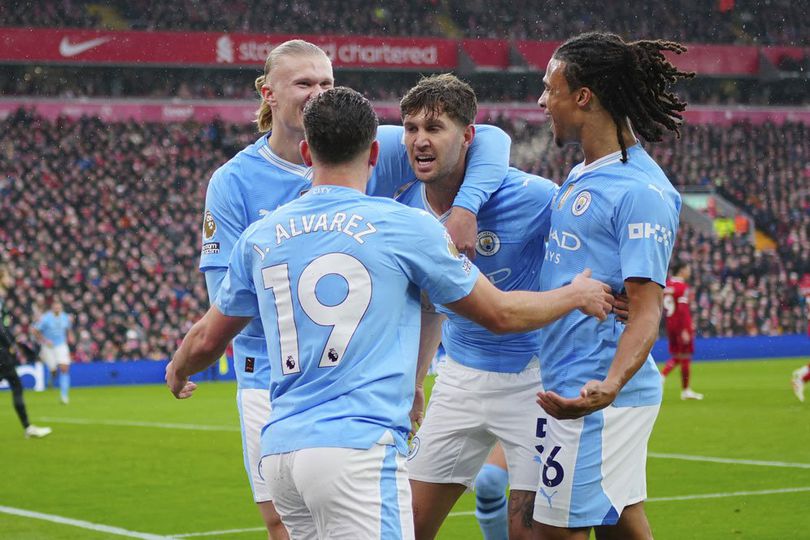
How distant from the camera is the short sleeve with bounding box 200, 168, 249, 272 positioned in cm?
544

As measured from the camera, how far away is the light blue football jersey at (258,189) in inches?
213

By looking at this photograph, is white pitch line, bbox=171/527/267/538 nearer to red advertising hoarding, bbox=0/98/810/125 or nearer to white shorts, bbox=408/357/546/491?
white shorts, bbox=408/357/546/491

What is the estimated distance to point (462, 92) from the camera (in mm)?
5203

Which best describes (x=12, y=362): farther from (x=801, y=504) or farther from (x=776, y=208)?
(x=776, y=208)

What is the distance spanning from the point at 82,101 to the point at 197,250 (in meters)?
8.58

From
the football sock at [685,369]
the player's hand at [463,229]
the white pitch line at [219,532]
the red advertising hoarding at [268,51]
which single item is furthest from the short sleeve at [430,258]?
the red advertising hoarding at [268,51]

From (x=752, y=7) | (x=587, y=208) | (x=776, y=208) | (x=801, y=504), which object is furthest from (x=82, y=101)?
(x=587, y=208)

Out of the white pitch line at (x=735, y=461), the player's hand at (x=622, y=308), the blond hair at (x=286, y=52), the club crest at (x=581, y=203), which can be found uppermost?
the blond hair at (x=286, y=52)

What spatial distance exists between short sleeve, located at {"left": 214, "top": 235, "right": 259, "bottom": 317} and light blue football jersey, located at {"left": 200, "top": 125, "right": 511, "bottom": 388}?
1.18 m

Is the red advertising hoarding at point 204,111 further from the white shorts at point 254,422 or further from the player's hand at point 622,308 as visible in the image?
the player's hand at point 622,308

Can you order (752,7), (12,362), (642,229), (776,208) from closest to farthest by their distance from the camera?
(642,229) → (12,362) → (776,208) → (752,7)

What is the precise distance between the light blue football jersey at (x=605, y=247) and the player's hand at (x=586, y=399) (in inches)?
11.3

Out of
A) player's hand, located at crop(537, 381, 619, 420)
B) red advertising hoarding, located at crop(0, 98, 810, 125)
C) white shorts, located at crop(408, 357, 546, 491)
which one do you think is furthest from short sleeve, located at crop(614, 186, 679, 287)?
red advertising hoarding, located at crop(0, 98, 810, 125)

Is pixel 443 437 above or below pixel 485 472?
above
